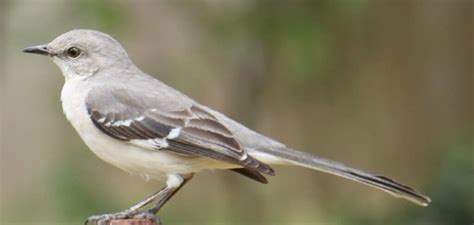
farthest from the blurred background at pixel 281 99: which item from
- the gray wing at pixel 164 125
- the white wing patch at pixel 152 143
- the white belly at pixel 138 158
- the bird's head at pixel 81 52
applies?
the white wing patch at pixel 152 143

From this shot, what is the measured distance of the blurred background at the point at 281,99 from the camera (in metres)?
7.94

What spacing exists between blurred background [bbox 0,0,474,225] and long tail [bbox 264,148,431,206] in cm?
202

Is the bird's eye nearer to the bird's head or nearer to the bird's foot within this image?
the bird's head

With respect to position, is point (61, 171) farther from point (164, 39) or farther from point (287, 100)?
point (287, 100)

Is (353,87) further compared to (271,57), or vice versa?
(353,87)

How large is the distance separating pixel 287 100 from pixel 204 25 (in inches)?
56.9

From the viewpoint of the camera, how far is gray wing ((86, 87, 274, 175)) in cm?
529

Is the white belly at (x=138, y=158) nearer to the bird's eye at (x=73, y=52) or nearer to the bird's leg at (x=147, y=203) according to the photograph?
the bird's leg at (x=147, y=203)

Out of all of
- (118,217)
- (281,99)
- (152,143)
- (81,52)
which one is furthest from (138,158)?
(281,99)

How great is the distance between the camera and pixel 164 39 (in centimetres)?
892

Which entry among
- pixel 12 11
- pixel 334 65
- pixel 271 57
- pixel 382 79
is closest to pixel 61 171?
pixel 12 11

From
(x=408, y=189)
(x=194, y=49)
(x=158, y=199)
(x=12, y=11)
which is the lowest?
(x=158, y=199)

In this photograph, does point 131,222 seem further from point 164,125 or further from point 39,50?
point 39,50

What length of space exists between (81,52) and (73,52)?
0.05 metres
